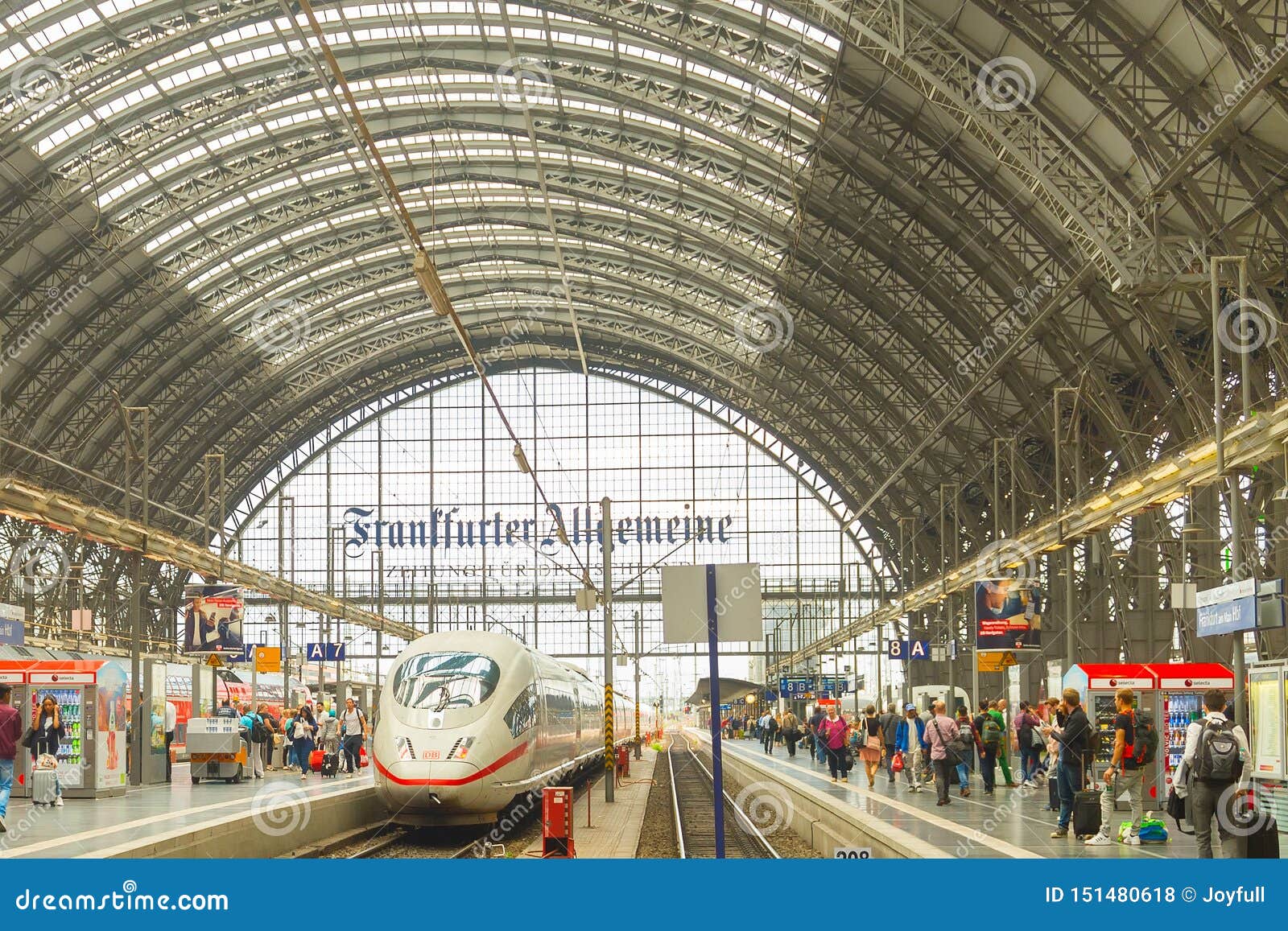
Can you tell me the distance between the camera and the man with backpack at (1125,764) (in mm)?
19172

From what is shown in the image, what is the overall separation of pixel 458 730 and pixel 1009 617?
17.9 metres

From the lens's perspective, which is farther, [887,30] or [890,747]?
[890,747]

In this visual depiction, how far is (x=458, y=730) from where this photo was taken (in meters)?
24.1

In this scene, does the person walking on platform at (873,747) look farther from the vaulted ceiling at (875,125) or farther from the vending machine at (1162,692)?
the vaulted ceiling at (875,125)

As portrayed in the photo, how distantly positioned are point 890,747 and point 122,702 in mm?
20474

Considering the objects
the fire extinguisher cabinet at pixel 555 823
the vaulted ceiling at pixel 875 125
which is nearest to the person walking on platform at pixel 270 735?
the vaulted ceiling at pixel 875 125

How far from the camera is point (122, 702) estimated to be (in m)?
29.2

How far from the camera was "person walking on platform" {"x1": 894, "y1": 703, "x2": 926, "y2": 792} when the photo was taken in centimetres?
3144

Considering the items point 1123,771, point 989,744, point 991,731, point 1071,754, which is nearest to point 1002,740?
point 989,744

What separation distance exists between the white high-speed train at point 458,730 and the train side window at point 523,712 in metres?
0.02

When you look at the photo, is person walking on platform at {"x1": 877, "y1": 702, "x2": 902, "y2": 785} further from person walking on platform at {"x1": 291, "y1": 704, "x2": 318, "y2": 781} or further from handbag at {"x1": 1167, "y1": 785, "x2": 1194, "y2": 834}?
handbag at {"x1": 1167, "y1": 785, "x2": 1194, "y2": 834}

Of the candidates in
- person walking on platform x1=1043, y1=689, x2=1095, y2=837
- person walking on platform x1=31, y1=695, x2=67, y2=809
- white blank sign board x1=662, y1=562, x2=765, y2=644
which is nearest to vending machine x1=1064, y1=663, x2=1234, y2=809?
person walking on platform x1=1043, y1=689, x2=1095, y2=837

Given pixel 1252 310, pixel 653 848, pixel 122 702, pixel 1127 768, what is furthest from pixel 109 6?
pixel 1127 768
